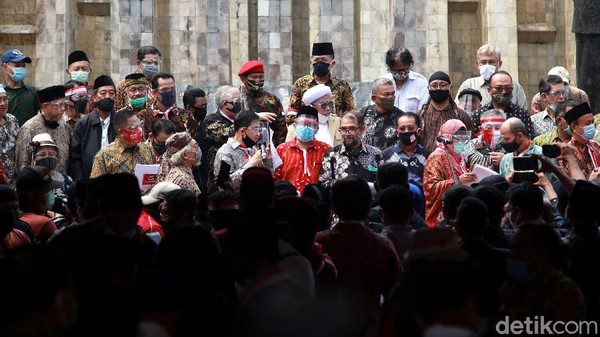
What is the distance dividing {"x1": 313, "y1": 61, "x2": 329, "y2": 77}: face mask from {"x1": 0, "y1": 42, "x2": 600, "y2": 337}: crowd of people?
4 centimetres

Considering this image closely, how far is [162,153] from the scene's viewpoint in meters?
17.3

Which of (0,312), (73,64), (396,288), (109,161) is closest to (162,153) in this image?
(109,161)

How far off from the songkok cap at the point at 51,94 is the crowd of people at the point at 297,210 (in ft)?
0.09

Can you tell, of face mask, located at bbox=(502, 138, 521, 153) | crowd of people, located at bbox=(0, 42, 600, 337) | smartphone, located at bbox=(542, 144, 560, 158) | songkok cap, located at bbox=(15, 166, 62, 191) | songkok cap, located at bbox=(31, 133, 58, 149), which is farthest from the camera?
songkok cap, located at bbox=(31, 133, 58, 149)

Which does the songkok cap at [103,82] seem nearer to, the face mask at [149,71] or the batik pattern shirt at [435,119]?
the face mask at [149,71]

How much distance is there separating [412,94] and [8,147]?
525 centimetres

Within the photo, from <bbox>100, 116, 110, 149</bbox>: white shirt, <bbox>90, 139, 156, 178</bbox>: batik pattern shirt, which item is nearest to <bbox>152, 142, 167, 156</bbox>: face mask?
<bbox>90, 139, 156, 178</bbox>: batik pattern shirt

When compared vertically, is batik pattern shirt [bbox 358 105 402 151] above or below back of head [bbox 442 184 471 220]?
above

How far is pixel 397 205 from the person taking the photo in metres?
11.3

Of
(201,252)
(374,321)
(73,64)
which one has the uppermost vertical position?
(73,64)

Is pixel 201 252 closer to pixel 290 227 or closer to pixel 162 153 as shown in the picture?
pixel 290 227

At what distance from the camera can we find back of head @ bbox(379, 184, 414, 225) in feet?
37.1

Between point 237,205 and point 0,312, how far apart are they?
16.5 ft

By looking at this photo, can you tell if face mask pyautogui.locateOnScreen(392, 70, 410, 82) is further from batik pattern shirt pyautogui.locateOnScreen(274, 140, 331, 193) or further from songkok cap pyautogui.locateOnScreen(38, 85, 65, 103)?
songkok cap pyautogui.locateOnScreen(38, 85, 65, 103)
